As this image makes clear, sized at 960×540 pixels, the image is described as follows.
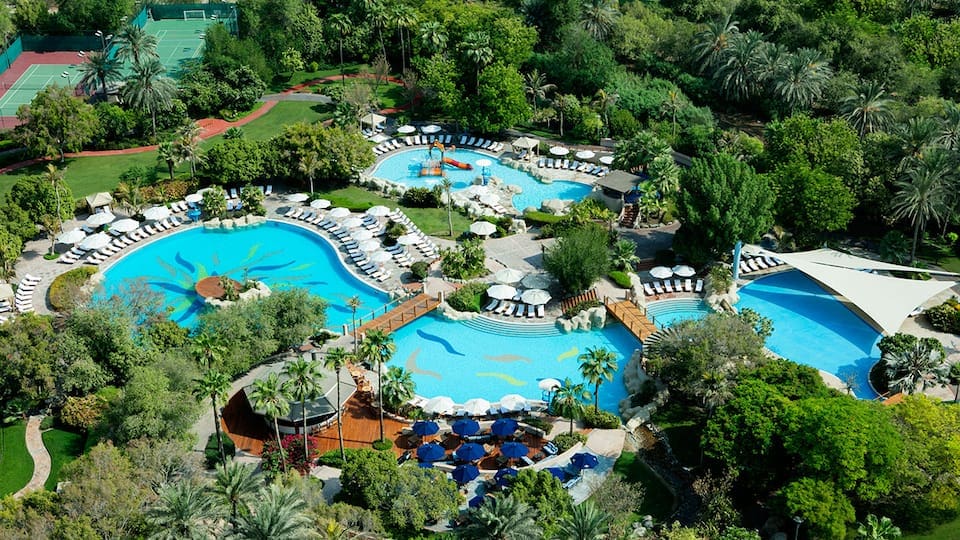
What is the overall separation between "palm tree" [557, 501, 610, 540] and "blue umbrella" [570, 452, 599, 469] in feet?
24.5

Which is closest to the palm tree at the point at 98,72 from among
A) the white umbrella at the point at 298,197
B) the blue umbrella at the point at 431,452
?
the white umbrella at the point at 298,197

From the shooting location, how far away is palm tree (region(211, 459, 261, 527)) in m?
49.6

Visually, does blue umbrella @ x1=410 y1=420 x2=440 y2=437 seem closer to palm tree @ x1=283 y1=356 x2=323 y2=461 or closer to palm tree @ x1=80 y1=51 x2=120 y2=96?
palm tree @ x1=283 y1=356 x2=323 y2=461

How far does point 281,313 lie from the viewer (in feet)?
220

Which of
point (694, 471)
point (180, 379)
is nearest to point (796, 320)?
point (694, 471)

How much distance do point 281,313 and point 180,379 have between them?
9303mm

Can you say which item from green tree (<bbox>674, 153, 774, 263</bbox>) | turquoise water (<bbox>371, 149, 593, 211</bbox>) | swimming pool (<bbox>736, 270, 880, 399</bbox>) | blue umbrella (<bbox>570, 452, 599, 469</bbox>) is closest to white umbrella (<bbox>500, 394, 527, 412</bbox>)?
blue umbrella (<bbox>570, 452, 599, 469</bbox>)

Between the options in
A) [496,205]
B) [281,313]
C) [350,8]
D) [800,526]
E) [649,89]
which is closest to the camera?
[800,526]

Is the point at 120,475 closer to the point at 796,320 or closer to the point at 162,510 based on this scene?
the point at 162,510

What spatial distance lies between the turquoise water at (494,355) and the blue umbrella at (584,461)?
743 cm

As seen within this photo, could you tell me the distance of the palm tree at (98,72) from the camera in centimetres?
9662

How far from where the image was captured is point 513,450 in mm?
56875

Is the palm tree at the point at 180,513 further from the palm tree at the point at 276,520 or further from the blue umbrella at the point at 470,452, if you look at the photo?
the blue umbrella at the point at 470,452

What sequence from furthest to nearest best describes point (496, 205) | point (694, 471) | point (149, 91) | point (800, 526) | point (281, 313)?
point (149, 91)
point (496, 205)
point (281, 313)
point (694, 471)
point (800, 526)
